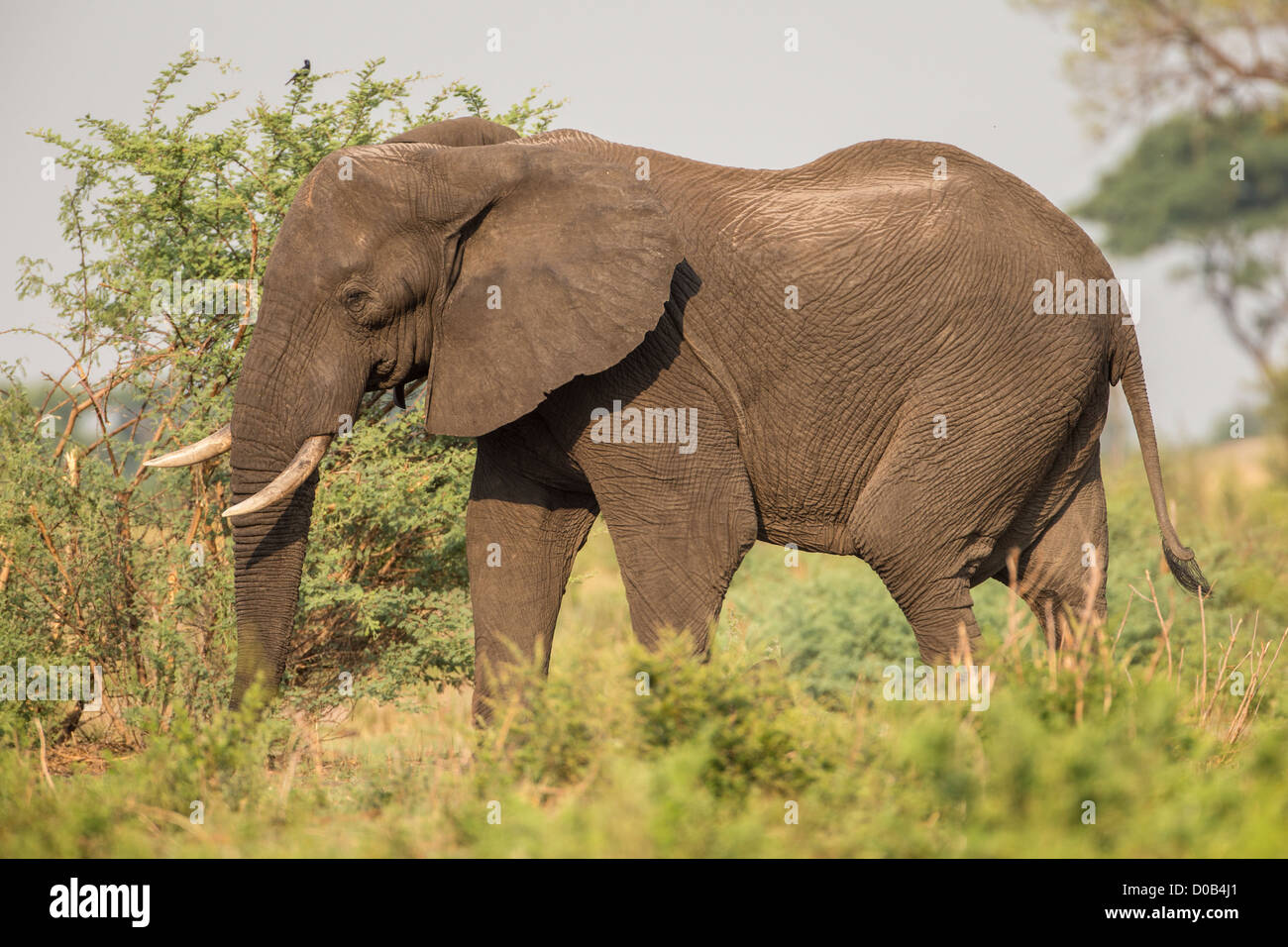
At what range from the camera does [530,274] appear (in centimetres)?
654

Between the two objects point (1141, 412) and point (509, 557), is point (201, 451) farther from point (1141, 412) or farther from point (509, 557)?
point (1141, 412)

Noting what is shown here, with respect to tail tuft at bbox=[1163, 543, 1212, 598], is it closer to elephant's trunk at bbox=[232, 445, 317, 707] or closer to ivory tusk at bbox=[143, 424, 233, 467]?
elephant's trunk at bbox=[232, 445, 317, 707]

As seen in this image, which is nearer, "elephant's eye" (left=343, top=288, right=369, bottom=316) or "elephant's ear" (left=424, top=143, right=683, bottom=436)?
"elephant's eye" (left=343, top=288, right=369, bottom=316)

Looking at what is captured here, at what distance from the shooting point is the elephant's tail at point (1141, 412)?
24.0 ft

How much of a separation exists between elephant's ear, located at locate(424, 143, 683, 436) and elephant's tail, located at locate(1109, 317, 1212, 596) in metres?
2.29

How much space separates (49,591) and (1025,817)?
5566 mm

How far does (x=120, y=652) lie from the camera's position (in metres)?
8.38

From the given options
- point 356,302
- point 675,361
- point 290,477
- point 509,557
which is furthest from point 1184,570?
point 290,477

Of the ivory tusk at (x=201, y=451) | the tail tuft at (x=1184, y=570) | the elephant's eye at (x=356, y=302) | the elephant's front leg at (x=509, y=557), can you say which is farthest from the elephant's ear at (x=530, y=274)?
the tail tuft at (x=1184, y=570)

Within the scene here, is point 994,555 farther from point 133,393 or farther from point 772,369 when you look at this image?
point 133,393

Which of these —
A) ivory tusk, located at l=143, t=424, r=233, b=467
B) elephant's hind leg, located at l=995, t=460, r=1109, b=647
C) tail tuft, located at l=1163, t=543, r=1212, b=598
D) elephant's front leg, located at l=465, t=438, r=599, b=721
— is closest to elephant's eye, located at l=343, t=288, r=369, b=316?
ivory tusk, located at l=143, t=424, r=233, b=467

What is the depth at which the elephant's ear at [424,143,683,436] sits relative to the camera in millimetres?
6430
